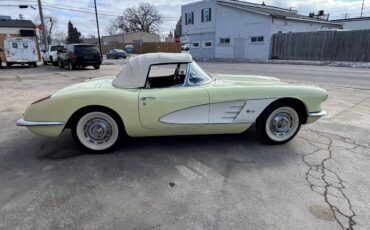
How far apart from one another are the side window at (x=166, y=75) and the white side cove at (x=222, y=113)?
0.47m

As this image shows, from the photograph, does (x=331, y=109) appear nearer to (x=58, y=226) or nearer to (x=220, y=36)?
(x=58, y=226)

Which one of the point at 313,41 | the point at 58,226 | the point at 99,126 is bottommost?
the point at 58,226

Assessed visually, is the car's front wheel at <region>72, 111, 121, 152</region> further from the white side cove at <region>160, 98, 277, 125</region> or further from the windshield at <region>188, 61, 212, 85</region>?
the windshield at <region>188, 61, 212, 85</region>

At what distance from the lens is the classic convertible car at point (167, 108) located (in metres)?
3.52

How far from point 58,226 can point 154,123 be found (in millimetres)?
1707

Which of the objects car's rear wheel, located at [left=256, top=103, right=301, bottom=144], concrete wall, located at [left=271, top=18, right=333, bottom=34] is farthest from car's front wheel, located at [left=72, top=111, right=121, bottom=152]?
concrete wall, located at [left=271, top=18, right=333, bottom=34]

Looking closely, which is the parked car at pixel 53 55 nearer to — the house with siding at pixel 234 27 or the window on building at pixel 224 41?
the house with siding at pixel 234 27

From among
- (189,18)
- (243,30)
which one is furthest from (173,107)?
(189,18)

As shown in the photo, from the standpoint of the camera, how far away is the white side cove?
3609mm

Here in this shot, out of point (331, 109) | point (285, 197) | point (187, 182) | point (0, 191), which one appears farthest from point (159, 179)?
point (331, 109)

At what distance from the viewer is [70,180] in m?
3.04

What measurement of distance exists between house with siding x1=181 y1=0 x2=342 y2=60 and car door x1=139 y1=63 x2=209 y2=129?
959 inches

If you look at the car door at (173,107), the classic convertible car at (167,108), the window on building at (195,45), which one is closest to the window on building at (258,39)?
the window on building at (195,45)

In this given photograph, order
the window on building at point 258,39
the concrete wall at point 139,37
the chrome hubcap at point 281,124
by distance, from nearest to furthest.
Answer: the chrome hubcap at point 281,124 < the window on building at point 258,39 < the concrete wall at point 139,37
